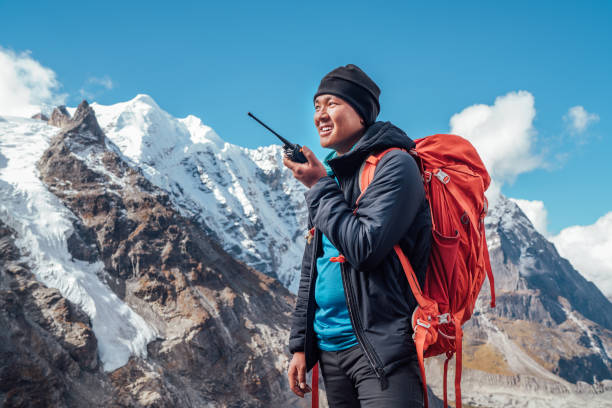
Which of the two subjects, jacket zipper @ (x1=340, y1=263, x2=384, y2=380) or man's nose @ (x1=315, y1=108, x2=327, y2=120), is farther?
man's nose @ (x1=315, y1=108, x2=327, y2=120)

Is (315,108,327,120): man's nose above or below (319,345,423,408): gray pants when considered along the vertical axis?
above

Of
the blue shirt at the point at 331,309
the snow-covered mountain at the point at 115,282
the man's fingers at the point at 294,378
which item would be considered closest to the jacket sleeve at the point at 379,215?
the blue shirt at the point at 331,309

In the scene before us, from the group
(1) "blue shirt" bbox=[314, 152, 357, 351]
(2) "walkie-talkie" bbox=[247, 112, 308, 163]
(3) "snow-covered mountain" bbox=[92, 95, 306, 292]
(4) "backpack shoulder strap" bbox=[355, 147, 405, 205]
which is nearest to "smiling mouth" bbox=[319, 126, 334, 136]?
(2) "walkie-talkie" bbox=[247, 112, 308, 163]

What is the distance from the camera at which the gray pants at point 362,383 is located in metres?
2.12

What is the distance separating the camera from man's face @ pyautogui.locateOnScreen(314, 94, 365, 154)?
273cm

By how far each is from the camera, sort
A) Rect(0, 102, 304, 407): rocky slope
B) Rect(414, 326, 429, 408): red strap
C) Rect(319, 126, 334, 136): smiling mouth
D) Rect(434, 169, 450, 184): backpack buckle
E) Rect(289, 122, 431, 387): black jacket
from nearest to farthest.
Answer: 1. Rect(414, 326, 429, 408): red strap
2. Rect(289, 122, 431, 387): black jacket
3. Rect(434, 169, 450, 184): backpack buckle
4. Rect(319, 126, 334, 136): smiling mouth
5. Rect(0, 102, 304, 407): rocky slope

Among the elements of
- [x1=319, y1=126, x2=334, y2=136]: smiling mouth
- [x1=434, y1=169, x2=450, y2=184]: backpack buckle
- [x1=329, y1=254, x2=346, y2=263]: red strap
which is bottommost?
[x1=329, y1=254, x2=346, y2=263]: red strap

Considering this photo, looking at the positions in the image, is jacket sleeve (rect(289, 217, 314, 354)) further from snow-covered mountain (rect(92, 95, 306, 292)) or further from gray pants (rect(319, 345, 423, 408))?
snow-covered mountain (rect(92, 95, 306, 292))

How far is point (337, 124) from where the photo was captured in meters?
2.73

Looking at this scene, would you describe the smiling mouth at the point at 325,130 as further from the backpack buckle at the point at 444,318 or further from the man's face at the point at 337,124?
the backpack buckle at the point at 444,318

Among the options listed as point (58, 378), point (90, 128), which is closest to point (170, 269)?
point (58, 378)

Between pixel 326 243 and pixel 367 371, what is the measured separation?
778mm

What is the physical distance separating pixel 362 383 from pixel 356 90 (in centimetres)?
181

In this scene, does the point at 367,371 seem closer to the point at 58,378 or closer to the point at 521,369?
the point at 58,378
